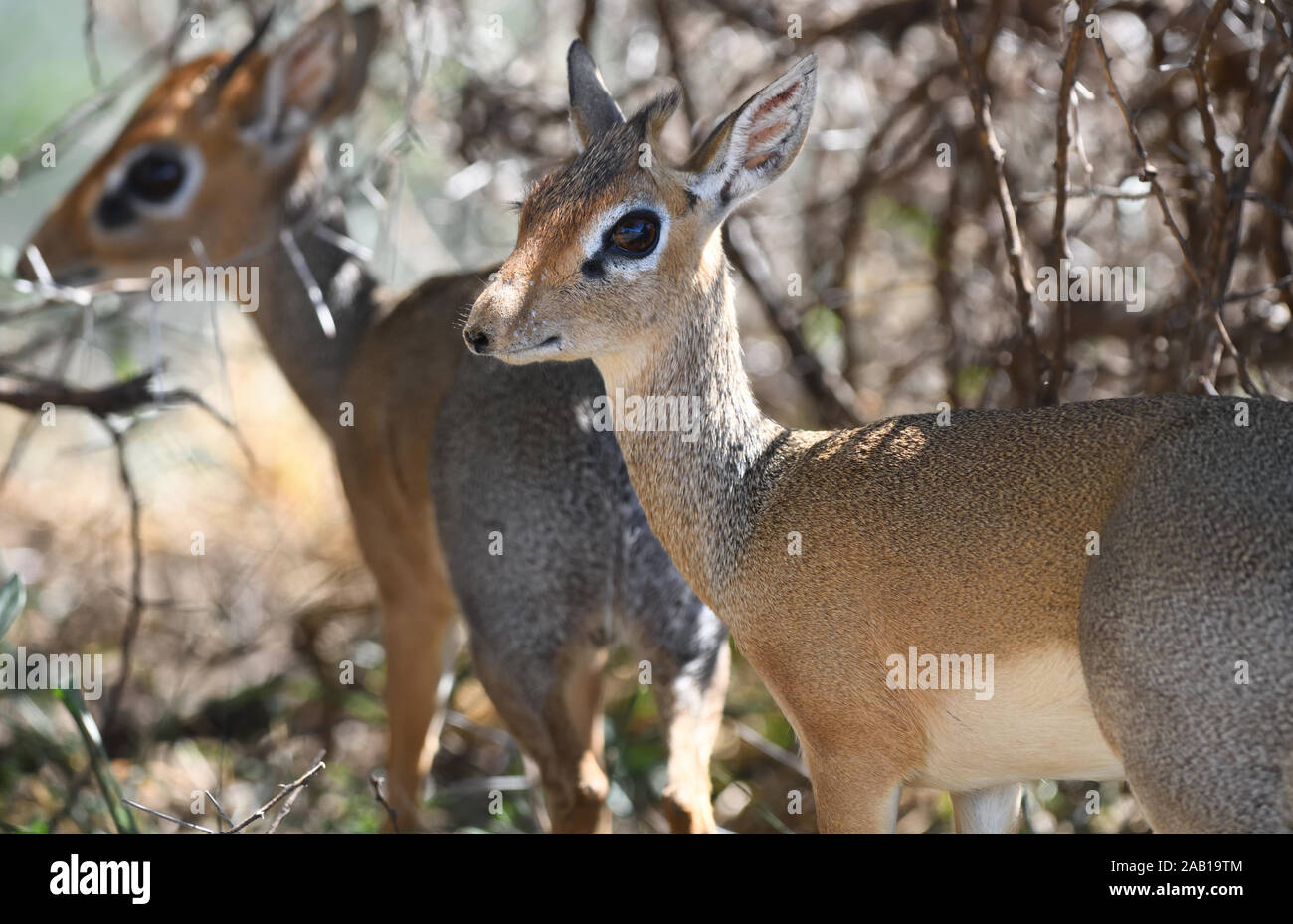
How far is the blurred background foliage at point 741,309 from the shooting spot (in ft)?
15.1

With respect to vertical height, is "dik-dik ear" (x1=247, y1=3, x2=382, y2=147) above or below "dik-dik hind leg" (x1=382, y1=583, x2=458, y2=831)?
above

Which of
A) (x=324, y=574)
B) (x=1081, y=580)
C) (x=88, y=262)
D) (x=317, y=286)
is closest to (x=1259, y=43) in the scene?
(x=1081, y=580)

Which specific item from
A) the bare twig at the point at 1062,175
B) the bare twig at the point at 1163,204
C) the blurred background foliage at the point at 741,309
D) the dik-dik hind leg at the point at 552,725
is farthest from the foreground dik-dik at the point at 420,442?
the bare twig at the point at 1163,204

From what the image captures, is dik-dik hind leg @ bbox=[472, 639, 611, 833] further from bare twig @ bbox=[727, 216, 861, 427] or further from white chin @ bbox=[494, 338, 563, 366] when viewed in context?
bare twig @ bbox=[727, 216, 861, 427]

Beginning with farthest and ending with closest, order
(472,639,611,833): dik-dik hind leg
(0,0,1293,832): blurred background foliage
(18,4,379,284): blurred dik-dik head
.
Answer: (18,4,379,284): blurred dik-dik head
(0,0,1293,832): blurred background foliage
(472,639,611,833): dik-dik hind leg

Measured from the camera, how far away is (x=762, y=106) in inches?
119

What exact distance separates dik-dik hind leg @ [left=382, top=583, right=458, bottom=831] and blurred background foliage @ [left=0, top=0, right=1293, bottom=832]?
242mm

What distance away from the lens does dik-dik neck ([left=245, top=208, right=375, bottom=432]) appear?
17.1 feet

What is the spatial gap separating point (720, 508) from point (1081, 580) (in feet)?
2.91

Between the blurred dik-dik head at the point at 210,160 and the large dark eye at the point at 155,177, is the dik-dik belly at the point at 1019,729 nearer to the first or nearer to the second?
the blurred dik-dik head at the point at 210,160

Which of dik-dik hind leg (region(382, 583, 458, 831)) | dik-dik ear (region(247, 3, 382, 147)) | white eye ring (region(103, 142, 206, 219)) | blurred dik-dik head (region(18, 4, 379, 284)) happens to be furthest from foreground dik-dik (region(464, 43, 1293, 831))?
white eye ring (region(103, 142, 206, 219))

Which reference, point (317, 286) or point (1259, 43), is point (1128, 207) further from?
point (317, 286)

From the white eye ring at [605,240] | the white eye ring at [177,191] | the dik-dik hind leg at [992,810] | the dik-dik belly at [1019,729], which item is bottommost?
the dik-dik hind leg at [992,810]

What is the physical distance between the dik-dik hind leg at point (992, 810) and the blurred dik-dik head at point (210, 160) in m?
3.43
